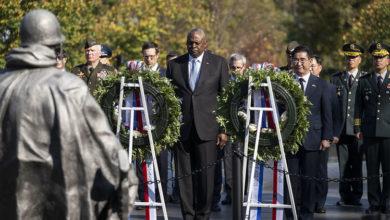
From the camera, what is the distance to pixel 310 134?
14.5m

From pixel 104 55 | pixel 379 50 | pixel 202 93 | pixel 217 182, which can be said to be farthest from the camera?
pixel 104 55

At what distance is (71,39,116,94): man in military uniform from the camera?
623 inches

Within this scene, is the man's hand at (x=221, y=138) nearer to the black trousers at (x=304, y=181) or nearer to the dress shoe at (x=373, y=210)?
the black trousers at (x=304, y=181)

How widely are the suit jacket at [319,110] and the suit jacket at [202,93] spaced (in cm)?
133

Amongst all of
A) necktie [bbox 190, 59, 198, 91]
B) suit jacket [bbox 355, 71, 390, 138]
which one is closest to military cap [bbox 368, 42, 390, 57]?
suit jacket [bbox 355, 71, 390, 138]

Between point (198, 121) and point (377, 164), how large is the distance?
3.18 m

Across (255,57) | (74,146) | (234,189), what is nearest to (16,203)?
(74,146)

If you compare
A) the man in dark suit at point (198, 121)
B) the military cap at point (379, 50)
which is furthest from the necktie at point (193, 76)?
the military cap at point (379, 50)

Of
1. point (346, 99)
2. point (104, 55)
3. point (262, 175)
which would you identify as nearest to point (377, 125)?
point (346, 99)

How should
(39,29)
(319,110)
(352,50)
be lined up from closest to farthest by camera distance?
(39,29), (319,110), (352,50)

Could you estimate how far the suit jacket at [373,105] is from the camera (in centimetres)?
1559

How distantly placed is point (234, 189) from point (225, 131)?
0.89 m

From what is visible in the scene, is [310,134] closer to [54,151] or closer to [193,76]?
[193,76]

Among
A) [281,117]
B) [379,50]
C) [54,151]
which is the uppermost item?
[379,50]
